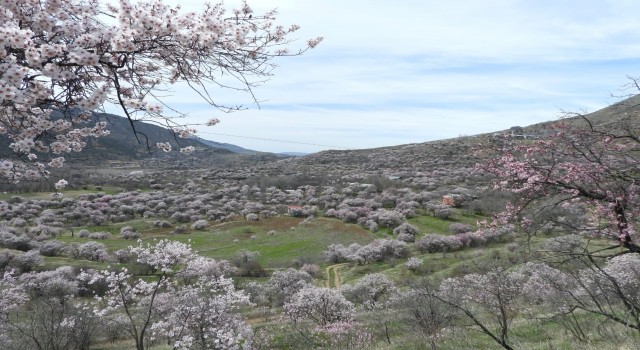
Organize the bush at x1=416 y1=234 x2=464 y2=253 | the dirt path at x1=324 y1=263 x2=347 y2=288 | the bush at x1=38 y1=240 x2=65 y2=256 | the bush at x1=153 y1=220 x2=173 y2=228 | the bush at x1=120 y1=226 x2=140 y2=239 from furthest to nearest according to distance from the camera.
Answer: the bush at x1=153 y1=220 x2=173 y2=228 → the bush at x1=120 y1=226 x2=140 y2=239 → the bush at x1=416 y1=234 x2=464 y2=253 → the bush at x1=38 y1=240 x2=65 y2=256 → the dirt path at x1=324 y1=263 x2=347 y2=288

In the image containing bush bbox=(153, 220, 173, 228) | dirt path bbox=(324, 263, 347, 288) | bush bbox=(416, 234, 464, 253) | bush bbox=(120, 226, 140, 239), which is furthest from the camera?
bush bbox=(153, 220, 173, 228)

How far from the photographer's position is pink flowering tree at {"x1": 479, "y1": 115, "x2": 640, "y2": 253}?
7203mm

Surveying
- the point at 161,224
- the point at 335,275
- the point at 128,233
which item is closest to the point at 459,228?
the point at 335,275

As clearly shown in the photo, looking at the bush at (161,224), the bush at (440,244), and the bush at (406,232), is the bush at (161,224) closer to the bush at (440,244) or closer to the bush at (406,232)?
the bush at (406,232)

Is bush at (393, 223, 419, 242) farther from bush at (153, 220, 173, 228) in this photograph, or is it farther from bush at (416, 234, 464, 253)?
bush at (153, 220, 173, 228)

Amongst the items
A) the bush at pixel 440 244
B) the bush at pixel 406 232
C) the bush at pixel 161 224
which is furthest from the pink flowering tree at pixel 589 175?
the bush at pixel 161 224

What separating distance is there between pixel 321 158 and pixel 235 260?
10858 cm

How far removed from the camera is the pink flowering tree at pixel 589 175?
7203 millimetres

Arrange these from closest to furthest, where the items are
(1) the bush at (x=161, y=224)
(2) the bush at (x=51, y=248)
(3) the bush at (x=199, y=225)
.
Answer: (2) the bush at (x=51, y=248), (3) the bush at (x=199, y=225), (1) the bush at (x=161, y=224)

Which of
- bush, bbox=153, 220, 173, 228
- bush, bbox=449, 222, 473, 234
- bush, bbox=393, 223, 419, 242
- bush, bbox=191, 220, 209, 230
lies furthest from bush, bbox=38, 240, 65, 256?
bush, bbox=449, 222, 473, 234

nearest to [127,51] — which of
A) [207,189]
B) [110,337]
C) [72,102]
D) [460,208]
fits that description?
[72,102]

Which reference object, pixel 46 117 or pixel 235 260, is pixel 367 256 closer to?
pixel 235 260

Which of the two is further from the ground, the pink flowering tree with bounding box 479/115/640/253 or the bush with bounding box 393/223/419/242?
the pink flowering tree with bounding box 479/115/640/253

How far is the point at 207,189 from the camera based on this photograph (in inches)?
3460
